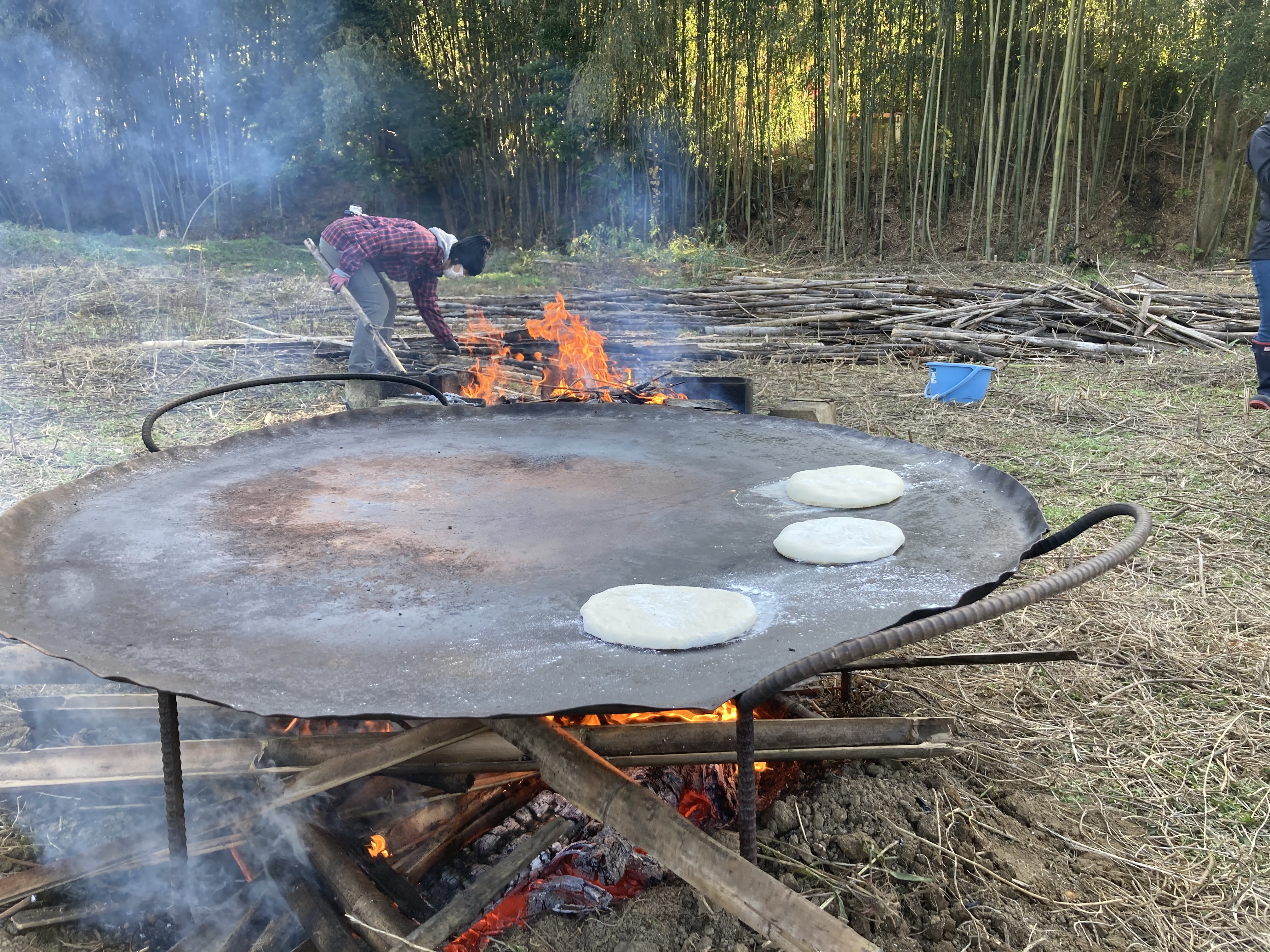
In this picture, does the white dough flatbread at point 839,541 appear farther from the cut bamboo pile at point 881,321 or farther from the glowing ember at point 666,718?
the cut bamboo pile at point 881,321

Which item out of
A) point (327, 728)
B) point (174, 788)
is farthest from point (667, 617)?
point (327, 728)

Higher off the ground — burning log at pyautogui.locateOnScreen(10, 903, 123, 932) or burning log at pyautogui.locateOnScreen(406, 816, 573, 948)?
burning log at pyautogui.locateOnScreen(406, 816, 573, 948)

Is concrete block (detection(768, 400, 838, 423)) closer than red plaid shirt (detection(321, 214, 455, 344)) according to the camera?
Yes

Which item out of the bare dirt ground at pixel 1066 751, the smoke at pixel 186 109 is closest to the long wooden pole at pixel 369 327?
the bare dirt ground at pixel 1066 751

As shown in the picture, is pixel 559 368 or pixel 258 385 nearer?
pixel 258 385

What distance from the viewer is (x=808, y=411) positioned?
4.55 metres

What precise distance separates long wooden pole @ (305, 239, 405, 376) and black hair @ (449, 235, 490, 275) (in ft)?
2.42

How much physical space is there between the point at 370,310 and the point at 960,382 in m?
4.21

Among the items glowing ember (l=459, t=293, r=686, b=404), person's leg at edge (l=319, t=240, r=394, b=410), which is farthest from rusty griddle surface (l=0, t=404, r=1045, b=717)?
person's leg at edge (l=319, t=240, r=394, b=410)

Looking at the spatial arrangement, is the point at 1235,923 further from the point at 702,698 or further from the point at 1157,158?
the point at 1157,158

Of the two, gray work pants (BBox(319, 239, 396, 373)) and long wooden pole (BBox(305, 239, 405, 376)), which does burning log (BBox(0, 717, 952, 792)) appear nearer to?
long wooden pole (BBox(305, 239, 405, 376))

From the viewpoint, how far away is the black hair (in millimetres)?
5910

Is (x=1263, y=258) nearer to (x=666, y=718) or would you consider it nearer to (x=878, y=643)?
(x=666, y=718)

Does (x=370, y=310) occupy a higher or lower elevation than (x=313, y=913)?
higher
